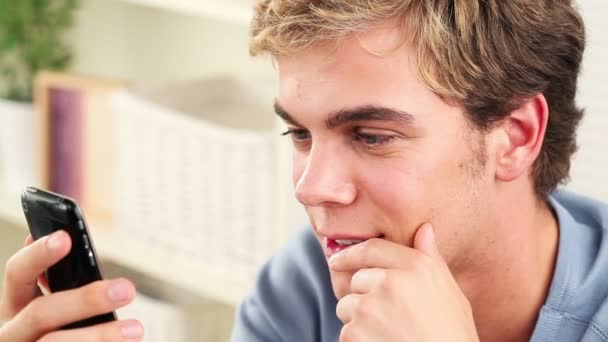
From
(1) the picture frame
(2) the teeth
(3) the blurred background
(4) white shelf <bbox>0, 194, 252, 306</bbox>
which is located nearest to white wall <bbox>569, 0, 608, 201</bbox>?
(3) the blurred background

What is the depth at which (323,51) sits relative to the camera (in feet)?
3.82

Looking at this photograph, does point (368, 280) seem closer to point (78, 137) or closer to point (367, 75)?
point (367, 75)

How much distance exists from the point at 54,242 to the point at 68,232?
0.02 meters

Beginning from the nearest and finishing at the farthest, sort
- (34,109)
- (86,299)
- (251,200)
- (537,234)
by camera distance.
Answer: (86,299)
(537,234)
(251,200)
(34,109)

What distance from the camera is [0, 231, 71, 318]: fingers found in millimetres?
1109

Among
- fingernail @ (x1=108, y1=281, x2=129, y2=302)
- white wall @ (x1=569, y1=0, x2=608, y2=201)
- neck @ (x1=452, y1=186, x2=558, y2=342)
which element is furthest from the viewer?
white wall @ (x1=569, y1=0, x2=608, y2=201)

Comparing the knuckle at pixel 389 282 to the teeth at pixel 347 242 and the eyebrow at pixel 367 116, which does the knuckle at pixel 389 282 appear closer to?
the teeth at pixel 347 242

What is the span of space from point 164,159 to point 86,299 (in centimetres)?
91

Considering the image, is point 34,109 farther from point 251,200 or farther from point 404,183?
point 404,183

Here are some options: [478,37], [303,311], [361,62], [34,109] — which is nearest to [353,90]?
[361,62]

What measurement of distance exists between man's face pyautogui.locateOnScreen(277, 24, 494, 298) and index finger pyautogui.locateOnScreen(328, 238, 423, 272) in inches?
0.6

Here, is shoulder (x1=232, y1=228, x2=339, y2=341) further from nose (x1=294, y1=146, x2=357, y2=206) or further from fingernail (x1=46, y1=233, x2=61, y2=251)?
fingernail (x1=46, y1=233, x2=61, y2=251)

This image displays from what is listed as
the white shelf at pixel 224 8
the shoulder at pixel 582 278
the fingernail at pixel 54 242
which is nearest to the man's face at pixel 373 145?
the shoulder at pixel 582 278

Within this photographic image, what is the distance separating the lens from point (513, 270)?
1312 mm
